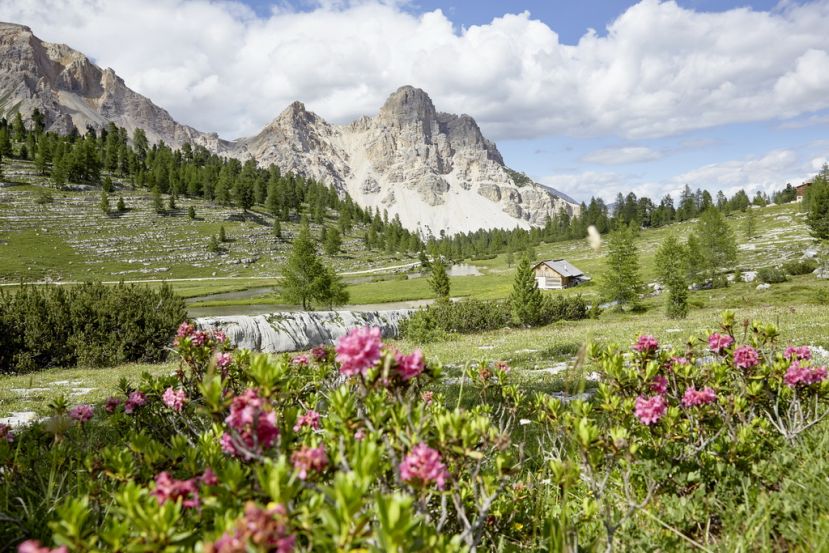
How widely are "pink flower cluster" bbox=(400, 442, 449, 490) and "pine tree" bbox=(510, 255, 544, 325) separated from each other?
34.7 m

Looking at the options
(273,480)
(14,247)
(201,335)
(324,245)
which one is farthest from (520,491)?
(324,245)

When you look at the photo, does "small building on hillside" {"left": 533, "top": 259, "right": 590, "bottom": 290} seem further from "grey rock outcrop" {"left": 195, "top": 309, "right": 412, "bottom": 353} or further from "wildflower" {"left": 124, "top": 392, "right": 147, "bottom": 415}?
"wildflower" {"left": 124, "top": 392, "right": 147, "bottom": 415}

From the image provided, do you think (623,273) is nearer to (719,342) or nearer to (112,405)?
(719,342)

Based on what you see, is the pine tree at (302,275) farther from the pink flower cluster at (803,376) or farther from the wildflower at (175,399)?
the pink flower cluster at (803,376)

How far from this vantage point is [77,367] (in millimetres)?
20328

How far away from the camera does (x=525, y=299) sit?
117ft

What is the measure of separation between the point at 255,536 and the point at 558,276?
8821 centimetres

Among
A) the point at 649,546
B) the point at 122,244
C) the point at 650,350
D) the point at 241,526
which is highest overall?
the point at 122,244

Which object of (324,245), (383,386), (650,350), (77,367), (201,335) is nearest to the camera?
(383,386)

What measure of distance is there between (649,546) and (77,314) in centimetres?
2519

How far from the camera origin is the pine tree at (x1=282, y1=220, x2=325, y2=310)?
4341cm

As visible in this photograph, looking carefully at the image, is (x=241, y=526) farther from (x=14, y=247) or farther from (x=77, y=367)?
(x=14, y=247)

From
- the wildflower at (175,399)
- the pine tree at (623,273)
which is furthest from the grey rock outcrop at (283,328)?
the pine tree at (623,273)

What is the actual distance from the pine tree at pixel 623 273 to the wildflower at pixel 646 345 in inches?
1856
